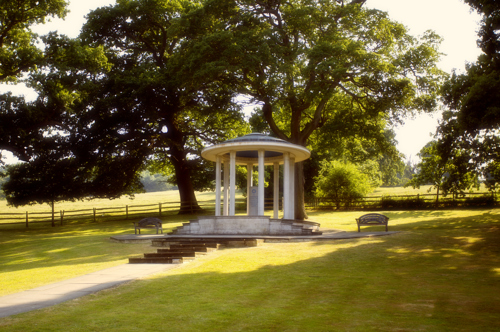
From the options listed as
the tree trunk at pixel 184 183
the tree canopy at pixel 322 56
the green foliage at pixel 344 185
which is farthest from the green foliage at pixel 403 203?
the tree trunk at pixel 184 183

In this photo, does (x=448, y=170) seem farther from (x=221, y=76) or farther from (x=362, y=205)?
(x=221, y=76)

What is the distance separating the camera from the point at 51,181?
29.1 meters

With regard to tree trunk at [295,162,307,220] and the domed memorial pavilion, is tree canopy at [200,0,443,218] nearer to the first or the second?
tree trunk at [295,162,307,220]

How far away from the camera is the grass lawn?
5672 millimetres

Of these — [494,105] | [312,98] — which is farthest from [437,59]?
[494,105]

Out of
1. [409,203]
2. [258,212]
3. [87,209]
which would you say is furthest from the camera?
[409,203]

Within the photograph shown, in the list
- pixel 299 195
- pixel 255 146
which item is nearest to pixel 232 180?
pixel 255 146

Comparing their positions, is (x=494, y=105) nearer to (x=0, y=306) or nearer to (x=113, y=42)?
(x=0, y=306)

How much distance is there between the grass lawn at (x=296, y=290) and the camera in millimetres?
5672

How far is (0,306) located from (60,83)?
2077 centimetres

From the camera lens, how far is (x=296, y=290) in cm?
793

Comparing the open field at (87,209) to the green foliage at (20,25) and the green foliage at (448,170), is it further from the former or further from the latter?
the green foliage at (20,25)

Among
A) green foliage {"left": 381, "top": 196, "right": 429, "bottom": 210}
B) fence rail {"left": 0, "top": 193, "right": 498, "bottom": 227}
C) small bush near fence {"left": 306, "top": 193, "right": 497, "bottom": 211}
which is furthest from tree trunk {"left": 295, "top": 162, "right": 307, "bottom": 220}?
green foliage {"left": 381, "top": 196, "right": 429, "bottom": 210}

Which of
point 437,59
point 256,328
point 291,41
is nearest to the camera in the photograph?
point 256,328
